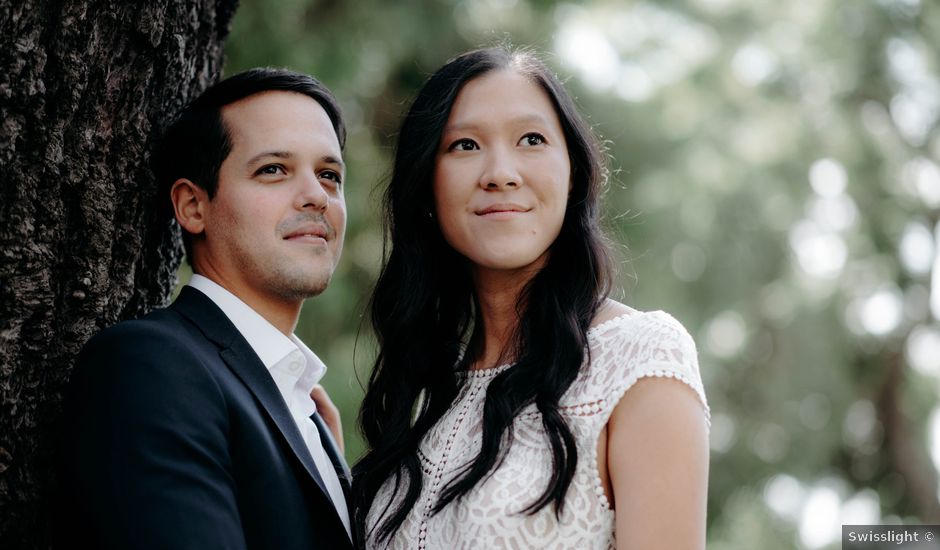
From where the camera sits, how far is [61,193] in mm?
2486

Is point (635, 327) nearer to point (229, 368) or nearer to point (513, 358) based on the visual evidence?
point (513, 358)

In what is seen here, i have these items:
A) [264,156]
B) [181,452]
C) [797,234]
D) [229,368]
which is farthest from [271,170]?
[797,234]

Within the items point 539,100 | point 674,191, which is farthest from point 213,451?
point 674,191

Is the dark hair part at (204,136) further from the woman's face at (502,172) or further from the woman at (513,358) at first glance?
the woman's face at (502,172)

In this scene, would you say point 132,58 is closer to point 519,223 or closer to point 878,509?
point 519,223

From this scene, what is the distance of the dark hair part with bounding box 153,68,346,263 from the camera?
2938 millimetres

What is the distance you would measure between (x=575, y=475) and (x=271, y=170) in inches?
48.1

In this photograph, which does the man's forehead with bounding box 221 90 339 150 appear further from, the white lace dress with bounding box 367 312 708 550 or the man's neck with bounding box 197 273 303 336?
the white lace dress with bounding box 367 312 708 550

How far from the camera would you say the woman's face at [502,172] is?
2828 millimetres

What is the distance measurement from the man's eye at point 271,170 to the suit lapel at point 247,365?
419 millimetres

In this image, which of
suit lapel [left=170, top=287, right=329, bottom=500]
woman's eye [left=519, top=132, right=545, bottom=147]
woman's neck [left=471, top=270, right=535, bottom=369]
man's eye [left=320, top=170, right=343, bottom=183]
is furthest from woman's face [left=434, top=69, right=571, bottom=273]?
suit lapel [left=170, top=287, right=329, bottom=500]

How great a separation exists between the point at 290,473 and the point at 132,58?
115 centimetres

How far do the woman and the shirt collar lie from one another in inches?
16.7

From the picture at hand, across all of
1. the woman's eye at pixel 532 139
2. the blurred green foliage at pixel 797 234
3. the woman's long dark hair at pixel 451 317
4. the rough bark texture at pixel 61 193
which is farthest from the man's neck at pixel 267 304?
the blurred green foliage at pixel 797 234
